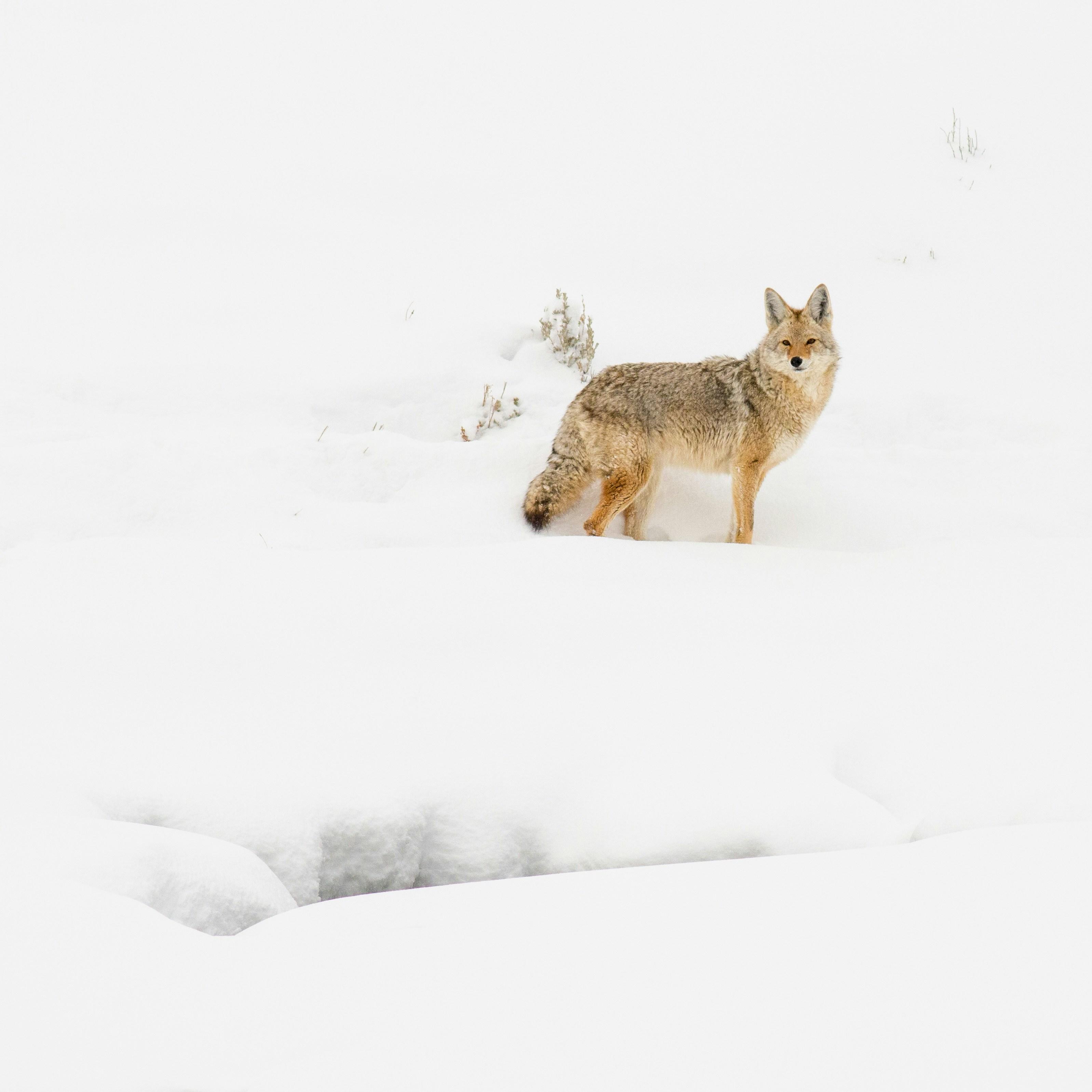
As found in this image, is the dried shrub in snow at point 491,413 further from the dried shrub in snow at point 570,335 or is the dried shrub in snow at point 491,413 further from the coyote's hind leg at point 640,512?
the coyote's hind leg at point 640,512

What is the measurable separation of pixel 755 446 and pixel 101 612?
338 centimetres

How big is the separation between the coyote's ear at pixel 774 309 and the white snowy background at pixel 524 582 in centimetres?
93

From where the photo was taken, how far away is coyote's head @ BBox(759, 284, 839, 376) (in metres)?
4.99

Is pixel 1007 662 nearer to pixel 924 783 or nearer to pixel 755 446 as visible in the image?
pixel 924 783

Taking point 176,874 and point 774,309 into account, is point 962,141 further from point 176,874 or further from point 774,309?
point 176,874

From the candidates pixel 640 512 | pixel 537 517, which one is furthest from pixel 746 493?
pixel 537 517

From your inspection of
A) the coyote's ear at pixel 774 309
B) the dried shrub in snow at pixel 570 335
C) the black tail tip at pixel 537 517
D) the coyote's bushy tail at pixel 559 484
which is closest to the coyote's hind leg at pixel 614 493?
the coyote's bushy tail at pixel 559 484

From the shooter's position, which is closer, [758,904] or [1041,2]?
[758,904]

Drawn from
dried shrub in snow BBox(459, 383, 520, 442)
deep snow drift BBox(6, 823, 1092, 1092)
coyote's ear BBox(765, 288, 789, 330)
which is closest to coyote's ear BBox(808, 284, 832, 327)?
coyote's ear BBox(765, 288, 789, 330)

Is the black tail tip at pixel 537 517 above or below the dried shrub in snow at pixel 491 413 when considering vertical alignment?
below

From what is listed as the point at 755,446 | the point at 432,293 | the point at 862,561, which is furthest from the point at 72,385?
the point at 862,561

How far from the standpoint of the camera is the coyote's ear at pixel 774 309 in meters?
5.10

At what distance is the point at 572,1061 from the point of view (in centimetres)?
141

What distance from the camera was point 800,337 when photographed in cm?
502
